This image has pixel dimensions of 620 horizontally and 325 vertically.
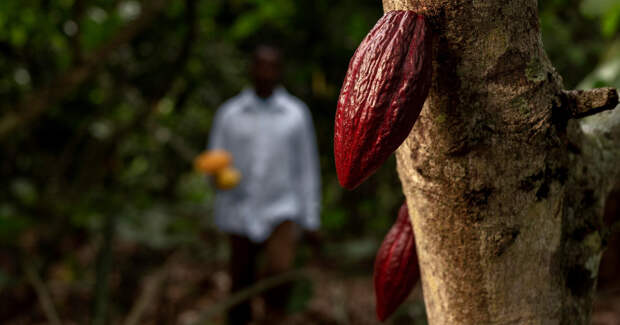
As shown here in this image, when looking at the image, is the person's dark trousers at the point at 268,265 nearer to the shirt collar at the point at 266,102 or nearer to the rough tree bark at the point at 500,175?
the shirt collar at the point at 266,102

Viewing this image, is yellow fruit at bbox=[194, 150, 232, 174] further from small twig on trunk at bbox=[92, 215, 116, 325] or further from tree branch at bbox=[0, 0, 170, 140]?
small twig on trunk at bbox=[92, 215, 116, 325]

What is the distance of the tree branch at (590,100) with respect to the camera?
45cm

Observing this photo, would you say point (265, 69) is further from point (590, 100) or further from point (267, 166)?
point (590, 100)

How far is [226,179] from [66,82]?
90cm

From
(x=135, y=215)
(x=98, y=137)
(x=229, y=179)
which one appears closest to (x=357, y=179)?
(x=229, y=179)

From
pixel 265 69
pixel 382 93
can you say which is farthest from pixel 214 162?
pixel 382 93

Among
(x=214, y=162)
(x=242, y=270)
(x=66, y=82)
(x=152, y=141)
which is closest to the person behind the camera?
(x=66, y=82)

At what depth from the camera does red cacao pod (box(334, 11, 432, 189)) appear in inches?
15.7

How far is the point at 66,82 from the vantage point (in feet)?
7.06

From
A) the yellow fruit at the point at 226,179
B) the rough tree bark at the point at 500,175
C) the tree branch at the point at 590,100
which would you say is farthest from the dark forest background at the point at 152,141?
the tree branch at the point at 590,100

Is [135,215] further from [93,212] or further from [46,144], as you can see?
[46,144]

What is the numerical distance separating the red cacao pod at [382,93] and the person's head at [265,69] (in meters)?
2.29

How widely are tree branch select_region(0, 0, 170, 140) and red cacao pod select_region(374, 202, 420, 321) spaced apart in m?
1.97

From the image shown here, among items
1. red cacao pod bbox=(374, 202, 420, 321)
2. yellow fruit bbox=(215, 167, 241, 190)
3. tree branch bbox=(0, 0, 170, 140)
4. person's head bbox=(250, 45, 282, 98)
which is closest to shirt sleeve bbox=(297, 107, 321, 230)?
person's head bbox=(250, 45, 282, 98)
